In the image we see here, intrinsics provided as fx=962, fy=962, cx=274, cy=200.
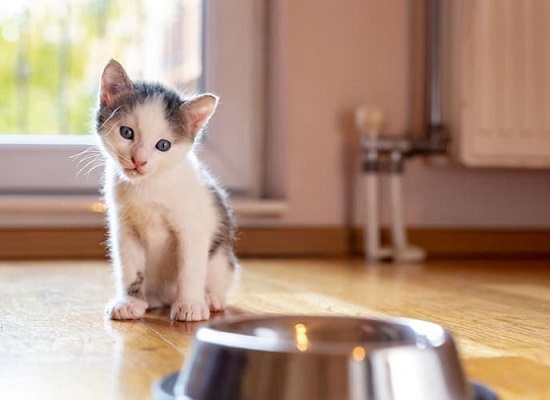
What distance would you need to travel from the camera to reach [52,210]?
2.54 meters

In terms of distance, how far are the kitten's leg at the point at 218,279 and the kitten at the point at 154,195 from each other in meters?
0.02

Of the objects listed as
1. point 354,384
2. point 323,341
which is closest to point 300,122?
point 323,341

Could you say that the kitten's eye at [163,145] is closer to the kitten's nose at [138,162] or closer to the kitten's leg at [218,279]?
the kitten's nose at [138,162]

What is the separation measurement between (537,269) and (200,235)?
1.24 metres

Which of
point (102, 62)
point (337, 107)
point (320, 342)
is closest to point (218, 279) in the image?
point (320, 342)

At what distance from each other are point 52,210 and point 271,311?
118 centimetres

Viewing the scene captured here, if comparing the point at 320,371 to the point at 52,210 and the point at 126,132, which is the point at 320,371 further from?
the point at 52,210

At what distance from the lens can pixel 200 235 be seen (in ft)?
4.70

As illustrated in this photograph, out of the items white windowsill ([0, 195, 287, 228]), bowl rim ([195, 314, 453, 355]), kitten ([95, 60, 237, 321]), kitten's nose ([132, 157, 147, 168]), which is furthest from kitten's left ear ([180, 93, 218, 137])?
white windowsill ([0, 195, 287, 228])

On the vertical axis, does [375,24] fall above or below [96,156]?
above

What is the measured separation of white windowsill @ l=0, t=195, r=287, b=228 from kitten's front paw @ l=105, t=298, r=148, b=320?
1138 millimetres

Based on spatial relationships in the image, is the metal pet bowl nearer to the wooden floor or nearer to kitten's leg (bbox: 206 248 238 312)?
the wooden floor

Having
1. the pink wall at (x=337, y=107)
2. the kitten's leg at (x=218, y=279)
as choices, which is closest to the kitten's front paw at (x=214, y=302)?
the kitten's leg at (x=218, y=279)

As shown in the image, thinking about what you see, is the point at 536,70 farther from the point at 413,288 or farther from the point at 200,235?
the point at 200,235
